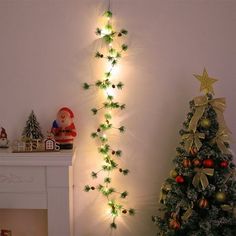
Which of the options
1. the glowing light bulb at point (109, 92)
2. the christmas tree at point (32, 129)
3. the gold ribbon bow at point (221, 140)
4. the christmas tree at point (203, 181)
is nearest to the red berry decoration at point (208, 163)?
the christmas tree at point (203, 181)

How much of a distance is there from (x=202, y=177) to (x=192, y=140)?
23 cm

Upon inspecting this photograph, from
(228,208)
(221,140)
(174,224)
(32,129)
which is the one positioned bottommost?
(174,224)

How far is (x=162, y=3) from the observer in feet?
7.03

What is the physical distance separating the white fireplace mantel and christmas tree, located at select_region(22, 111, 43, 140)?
0.17m

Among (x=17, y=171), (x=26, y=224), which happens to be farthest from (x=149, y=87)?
(x=26, y=224)

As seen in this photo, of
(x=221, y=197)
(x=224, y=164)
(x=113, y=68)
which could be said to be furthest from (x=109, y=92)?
(x=221, y=197)

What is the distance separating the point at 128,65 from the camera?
7.12 ft

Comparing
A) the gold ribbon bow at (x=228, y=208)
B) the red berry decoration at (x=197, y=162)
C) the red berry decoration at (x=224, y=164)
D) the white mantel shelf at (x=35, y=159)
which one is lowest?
the gold ribbon bow at (x=228, y=208)

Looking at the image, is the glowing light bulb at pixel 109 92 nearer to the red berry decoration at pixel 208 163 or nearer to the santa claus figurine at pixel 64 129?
the santa claus figurine at pixel 64 129

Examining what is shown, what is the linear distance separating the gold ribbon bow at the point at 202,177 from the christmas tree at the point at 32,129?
1075 mm

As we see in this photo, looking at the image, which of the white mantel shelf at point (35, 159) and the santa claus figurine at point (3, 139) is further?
the santa claus figurine at point (3, 139)

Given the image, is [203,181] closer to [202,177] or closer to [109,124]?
[202,177]

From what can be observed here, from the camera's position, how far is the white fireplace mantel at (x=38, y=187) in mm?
1910

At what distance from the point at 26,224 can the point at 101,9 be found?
66.6 inches
